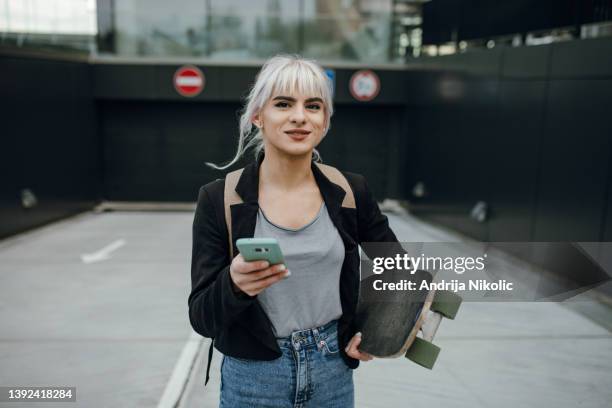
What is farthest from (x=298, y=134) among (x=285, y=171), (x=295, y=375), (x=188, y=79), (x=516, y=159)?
(x=188, y=79)

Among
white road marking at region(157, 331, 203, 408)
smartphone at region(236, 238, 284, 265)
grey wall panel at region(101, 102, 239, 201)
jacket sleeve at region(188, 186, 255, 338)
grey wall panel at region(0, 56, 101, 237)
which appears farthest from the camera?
grey wall panel at region(101, 102, 239, 201)

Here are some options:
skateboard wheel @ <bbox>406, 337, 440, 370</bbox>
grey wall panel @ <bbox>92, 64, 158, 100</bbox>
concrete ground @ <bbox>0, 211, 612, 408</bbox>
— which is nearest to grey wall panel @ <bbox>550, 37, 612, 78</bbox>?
concrete ground @ <bbox>0, 211, 612, 408</bbox>

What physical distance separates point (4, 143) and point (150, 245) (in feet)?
10.4

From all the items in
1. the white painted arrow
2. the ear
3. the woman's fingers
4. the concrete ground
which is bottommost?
the white painted arrow

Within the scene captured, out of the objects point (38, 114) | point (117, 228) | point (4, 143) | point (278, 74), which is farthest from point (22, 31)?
point (278, 74)

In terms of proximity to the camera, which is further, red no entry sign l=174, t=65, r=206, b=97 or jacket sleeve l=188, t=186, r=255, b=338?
red no entry sign l=174, t=65, r=206, b=97

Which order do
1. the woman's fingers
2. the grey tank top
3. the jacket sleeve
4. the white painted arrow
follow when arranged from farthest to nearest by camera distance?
1. the white painted arrow
2. the grey tank top
3. the jacket sleeve
4. the woman's fingers

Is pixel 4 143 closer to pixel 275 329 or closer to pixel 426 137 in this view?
pixel 426 137

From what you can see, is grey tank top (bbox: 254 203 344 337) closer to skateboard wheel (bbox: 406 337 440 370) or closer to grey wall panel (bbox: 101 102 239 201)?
skateboard wheel (bbox: 406 337 440 370)

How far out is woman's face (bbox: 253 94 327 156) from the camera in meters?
1.91

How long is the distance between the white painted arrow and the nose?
7678 millimetres

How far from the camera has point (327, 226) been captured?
203 cm

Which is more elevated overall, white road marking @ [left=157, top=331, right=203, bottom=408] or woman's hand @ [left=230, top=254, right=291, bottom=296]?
woman's hand @ [left=230, top=254, right=291, bottom=296]

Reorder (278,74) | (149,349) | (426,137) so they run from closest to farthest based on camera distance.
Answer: (278,74) → (149,349) → (426,137)
